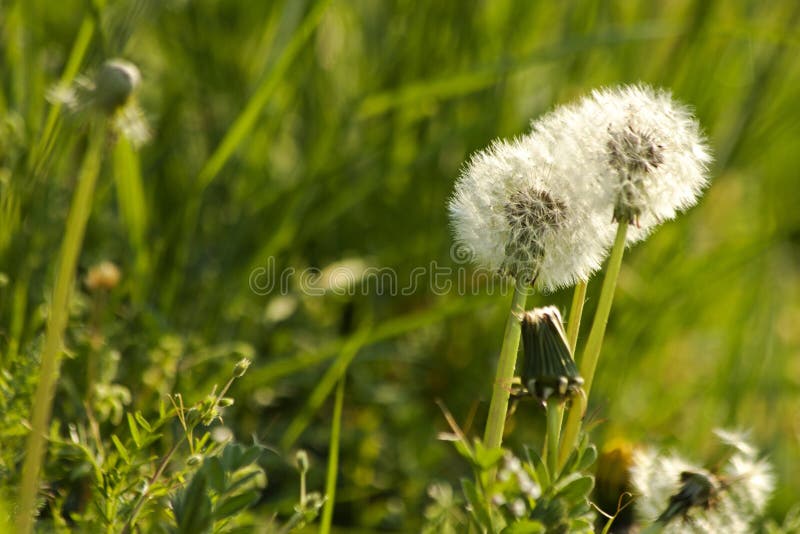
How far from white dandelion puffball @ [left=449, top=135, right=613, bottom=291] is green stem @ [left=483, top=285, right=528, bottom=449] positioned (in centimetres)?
4

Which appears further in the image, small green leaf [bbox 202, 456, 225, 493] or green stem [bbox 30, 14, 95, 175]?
green stem [bbox 30, 14, 95, 175]

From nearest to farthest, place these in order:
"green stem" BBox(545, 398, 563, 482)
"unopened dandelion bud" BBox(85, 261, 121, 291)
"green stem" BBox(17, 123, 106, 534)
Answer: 1. "green stem" BBox(17, 123, 106, 534)
2. "green stem" BBox(545, 398, 563, 482)
3. "unopened dandelion bud" BBox(85, 261, 121, 291)

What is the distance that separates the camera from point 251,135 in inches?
72.9

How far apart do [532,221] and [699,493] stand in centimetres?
30

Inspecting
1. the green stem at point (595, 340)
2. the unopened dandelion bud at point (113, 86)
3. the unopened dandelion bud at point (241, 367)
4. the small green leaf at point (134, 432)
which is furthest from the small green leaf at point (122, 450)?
the green stem at point (595, 340)

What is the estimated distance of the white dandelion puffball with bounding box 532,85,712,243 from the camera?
2.79 feet

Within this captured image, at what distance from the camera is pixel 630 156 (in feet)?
2.87

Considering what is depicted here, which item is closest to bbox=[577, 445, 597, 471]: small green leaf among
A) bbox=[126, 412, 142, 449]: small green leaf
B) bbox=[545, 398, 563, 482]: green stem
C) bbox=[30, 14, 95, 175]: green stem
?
bbox=[545, 398, 563, 482]: green stem

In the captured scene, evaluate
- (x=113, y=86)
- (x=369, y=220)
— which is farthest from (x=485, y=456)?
(x=369, y=220)

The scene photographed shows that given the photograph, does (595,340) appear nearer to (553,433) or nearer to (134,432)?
(553,433)

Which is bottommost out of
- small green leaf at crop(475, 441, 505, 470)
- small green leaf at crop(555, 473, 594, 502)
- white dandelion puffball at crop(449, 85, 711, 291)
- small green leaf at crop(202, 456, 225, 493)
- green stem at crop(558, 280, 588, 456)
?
small green leaf at crop(202, 456, 225, 493)

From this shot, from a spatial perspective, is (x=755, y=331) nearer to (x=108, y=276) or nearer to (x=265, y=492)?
(x=265, y=492)

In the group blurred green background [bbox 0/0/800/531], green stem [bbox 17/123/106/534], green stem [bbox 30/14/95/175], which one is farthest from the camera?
blurred green background [bbox 0/0/800/531]

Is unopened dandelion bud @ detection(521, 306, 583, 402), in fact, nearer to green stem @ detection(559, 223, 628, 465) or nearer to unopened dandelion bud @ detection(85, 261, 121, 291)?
green stem @ detection(559, 223, 628, 465)
